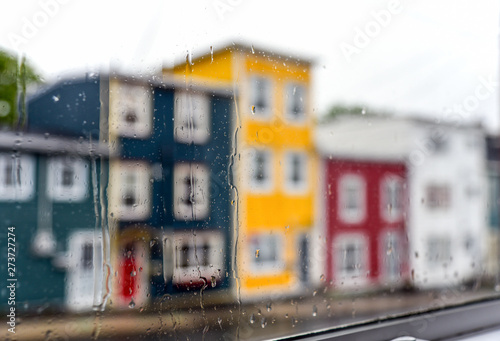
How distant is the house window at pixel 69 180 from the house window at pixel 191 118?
16 centimetres

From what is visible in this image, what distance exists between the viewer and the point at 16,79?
0.63 metres

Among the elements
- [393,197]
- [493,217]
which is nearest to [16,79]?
[493,217]

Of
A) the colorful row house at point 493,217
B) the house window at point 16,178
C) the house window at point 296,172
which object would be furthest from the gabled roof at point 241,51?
the house window at point 296,172

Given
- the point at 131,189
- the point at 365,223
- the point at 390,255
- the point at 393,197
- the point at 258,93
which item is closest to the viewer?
the point at 131,189

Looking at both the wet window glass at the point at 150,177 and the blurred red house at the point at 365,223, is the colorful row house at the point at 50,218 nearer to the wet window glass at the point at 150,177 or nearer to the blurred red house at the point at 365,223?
the wet window glass at the point at 150,177

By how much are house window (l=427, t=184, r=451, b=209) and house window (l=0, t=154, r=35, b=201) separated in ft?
12.9

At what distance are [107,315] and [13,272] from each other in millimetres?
129

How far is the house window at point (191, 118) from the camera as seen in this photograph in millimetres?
641

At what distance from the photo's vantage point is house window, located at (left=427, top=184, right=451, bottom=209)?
415 cm

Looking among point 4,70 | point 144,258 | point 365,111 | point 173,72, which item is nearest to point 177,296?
point 144,258

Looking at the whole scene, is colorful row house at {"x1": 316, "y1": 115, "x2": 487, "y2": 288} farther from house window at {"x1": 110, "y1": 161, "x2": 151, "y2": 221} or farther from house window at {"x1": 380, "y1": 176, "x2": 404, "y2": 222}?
house window at {"x1": 110, "y1": 161, "x2": 151, "y2": 221}

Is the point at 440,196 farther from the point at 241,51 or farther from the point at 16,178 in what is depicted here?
the point at 16,178

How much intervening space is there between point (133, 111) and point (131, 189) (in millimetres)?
133

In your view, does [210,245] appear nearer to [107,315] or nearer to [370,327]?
[107,315]
